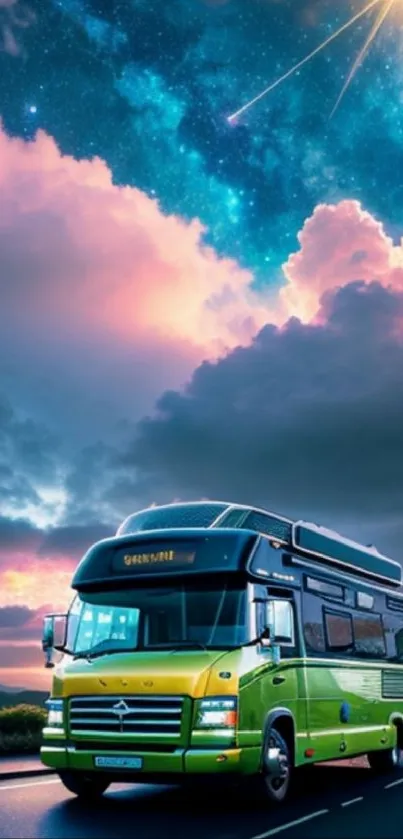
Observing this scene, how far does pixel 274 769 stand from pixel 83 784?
8.44 feet

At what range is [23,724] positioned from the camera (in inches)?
905

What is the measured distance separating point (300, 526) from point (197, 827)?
15.4ft

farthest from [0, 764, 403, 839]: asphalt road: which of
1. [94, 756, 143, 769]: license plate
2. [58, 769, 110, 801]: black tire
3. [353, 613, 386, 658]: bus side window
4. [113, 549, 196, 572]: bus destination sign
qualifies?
[113, 549, 196, 572]: bus destination sign

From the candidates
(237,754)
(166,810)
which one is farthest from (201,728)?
(166,810)

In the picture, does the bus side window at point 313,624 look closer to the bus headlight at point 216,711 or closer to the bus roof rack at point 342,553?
the bus roof rack at point 342,553

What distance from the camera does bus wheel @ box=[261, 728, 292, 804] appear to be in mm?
12039

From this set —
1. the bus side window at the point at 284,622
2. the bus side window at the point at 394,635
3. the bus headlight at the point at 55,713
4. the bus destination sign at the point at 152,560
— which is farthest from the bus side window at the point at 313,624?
the bus side window at the point at 394,635

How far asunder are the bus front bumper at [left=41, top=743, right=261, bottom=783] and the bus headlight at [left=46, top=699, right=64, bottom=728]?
1.22 feet

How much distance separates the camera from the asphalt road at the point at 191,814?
10406 millimetres

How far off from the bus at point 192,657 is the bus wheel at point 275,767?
0.7 inches

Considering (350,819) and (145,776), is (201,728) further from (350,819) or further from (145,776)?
(350,819)

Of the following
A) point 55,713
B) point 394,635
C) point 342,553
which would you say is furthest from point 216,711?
point 394,635

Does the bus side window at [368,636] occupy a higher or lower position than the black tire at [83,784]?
higher

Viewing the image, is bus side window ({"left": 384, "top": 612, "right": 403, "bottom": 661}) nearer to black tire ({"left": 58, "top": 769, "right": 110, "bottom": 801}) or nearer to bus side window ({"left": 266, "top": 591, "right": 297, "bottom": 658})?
bus side window ({"left": 266, "top": 591, "right": 297, "bottom": 658})
